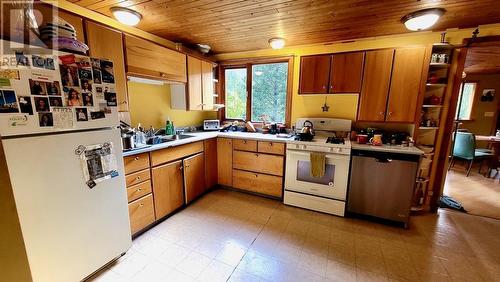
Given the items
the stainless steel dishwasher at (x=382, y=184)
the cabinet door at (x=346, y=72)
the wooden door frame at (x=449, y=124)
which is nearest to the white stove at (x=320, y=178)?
the stainless steel dishwasher at (x=382, y=184)

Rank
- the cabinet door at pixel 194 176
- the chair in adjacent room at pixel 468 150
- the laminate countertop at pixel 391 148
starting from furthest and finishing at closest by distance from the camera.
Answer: the chair in adjacent room at pixel 468 150 → the cabinet door at pixel 194 176 → the laminate countertop at pixel 391 148

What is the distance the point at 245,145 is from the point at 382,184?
5.84 feet

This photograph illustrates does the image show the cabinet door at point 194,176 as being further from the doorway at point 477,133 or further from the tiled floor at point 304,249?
the doorway at point 477,133

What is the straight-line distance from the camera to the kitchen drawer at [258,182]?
9.48 ft

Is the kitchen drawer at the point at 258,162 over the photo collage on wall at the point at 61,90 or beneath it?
beneath

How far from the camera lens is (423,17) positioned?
194 centimetres

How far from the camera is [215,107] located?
349 cm

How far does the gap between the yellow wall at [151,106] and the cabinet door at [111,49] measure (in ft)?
1.68

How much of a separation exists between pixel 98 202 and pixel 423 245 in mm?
3019

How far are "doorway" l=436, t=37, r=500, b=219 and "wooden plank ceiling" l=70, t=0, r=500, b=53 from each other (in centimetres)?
81

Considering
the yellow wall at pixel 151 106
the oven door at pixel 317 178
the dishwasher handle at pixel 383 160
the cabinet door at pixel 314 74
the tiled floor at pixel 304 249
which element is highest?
the cabinet door at pixel 314 74

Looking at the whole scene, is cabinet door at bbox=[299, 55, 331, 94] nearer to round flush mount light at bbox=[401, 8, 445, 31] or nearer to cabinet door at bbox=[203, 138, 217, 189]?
round flush mount light at bbox=[401, 8, 445, 31]

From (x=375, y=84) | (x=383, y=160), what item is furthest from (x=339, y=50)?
(x=383, y=160)

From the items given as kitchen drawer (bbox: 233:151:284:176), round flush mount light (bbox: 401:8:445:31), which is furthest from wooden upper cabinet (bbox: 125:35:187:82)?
round flush mount light (bbox: 401:8:445:31)
